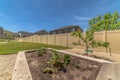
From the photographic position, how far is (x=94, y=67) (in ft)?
10.9

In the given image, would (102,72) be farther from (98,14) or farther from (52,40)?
(98,14)

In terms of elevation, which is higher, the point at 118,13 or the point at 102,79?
the point at 118,13

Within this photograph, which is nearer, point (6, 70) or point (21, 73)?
point (21, 73)

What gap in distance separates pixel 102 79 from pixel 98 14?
25.3 meters

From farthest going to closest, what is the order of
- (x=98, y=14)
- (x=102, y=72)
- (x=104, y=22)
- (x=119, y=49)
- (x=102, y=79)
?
(x=98, y=14) → (x=104, y=22) → (x=119, y=49) → (x=102, y=72) → (x=102, y=79)

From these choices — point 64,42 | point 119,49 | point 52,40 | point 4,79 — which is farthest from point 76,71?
point 52,40

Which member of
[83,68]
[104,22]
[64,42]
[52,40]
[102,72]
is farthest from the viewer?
[104,22]

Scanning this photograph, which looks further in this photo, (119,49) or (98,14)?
(98,14)

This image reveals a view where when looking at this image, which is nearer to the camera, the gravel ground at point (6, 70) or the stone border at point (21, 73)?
the stone border at point (21, 73)

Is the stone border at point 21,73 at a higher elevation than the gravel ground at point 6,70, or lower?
higher

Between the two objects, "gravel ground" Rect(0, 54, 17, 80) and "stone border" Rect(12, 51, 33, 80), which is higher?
"stone border" Rect(12, 51, 33, 80)

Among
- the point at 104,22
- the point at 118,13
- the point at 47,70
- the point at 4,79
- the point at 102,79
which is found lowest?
the point at 4,79

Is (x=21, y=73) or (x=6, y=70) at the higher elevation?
(x=21, y=73)

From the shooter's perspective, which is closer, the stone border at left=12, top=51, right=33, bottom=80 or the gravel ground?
the stone border at left=12, top=51, right=33, bottom=80
